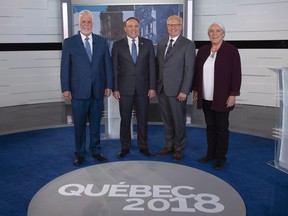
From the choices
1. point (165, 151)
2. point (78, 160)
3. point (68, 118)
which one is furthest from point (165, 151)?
point (68, 118)

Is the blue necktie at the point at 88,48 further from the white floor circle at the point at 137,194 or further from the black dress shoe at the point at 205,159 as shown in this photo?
the black dress shoe at the point at 205,159

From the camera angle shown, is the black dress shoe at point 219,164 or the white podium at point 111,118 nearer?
the black dress shoe at point 219,164

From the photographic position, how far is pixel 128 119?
147 inches

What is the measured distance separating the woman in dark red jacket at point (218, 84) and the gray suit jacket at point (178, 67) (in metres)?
0.10

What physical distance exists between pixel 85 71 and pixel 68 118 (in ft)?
7.69

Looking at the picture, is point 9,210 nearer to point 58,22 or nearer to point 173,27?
point 173,27

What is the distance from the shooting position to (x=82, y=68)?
11.0 feet

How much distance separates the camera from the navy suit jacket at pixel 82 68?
334 cm

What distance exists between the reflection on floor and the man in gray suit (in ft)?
4.86

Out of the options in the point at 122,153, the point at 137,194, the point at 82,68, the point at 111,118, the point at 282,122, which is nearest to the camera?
the point at 137,194

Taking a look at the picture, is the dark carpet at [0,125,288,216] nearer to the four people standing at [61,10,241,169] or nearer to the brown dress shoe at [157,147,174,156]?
the brown dress shoe at [157,147,174,156]

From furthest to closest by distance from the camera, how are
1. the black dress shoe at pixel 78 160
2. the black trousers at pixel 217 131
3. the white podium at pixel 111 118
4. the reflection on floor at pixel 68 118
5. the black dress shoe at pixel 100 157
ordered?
the reflection on floor at pixel 68 118, the white podium at pixel 111 118, the black dress shoe at pixel 100 157, the black dress shoe at pixel 78 160, the black trousers at pixel 217 131

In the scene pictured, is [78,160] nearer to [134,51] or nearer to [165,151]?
[165,151]

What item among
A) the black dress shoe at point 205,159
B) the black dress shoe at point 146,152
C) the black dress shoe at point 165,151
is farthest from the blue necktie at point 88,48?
the black dress shoe at point 205,159
